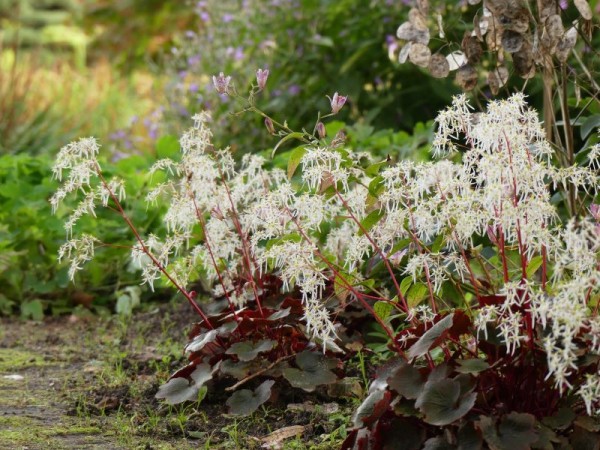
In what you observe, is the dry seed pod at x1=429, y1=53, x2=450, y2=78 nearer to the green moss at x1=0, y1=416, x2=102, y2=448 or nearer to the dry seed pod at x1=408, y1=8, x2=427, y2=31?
the dry seed pod at x1=408, y1=8, x2=427, y2=31

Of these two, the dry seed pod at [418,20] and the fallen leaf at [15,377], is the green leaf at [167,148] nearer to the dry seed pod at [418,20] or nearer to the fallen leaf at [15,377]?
the fallen leaf at [15,377]

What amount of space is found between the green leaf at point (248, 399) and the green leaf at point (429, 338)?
584 mm

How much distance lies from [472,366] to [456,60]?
978 mm

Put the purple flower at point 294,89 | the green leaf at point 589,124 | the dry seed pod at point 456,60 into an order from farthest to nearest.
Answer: the purple flower at point 294,89 < the green leaf at point 589,124 < the dry seed pod at point 456,60

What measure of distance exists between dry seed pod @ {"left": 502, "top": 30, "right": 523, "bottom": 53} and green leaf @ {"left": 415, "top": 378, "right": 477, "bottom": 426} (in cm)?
91

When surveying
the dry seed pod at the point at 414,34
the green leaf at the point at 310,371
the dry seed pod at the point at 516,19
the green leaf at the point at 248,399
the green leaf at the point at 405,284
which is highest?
the dry seed pod at the point at 516,19

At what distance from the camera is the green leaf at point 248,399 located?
2.34 metres

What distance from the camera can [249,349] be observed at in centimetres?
241

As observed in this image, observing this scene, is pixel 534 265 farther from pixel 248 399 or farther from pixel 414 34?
pixel 248 399

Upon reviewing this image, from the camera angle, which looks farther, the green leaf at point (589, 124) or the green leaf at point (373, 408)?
the green leaf at point (589, 124)

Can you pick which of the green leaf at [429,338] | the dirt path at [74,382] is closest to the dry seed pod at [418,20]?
the green leaf at [429,338]

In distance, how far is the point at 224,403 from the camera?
2555 mm

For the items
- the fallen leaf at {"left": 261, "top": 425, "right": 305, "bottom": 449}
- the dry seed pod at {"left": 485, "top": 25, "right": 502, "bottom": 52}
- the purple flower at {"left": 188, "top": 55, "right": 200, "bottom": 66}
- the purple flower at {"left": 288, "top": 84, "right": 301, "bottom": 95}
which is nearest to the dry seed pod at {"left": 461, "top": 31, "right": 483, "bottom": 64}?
the dry seed pod at {"left": 485, "top": 25, "right": 502, "bottom": 52}

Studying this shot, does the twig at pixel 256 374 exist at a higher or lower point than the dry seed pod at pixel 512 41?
lower
